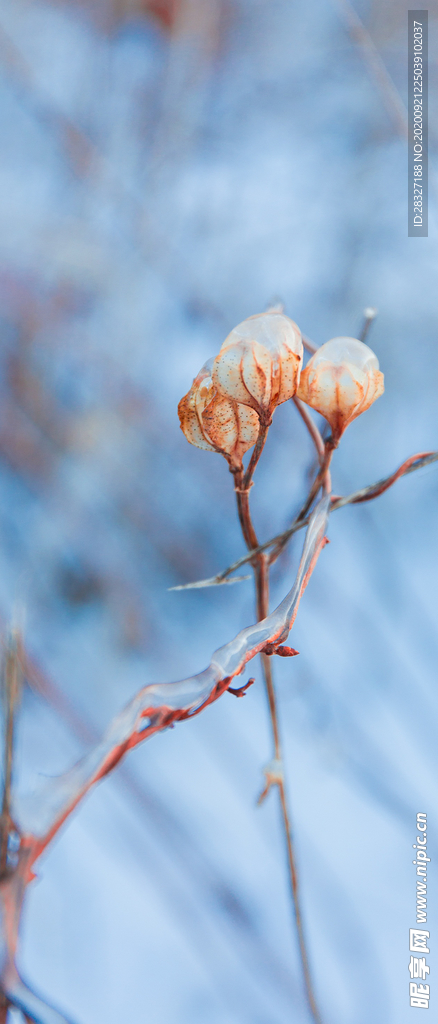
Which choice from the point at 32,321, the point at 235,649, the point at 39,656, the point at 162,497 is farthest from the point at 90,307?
the point at 235,649

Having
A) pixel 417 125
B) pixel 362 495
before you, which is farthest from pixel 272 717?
pixel 417 125

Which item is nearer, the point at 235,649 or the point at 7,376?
the point at 235,649

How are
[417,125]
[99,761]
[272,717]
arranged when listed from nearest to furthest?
[99,761] → [272,717] → [417,125]

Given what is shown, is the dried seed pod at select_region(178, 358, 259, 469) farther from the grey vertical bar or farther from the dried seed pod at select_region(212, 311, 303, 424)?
the grey vertical bar

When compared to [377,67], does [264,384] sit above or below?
below

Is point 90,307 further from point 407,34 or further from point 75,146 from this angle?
point 407,34

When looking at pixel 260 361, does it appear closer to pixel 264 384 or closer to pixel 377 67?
pixel 264 384
